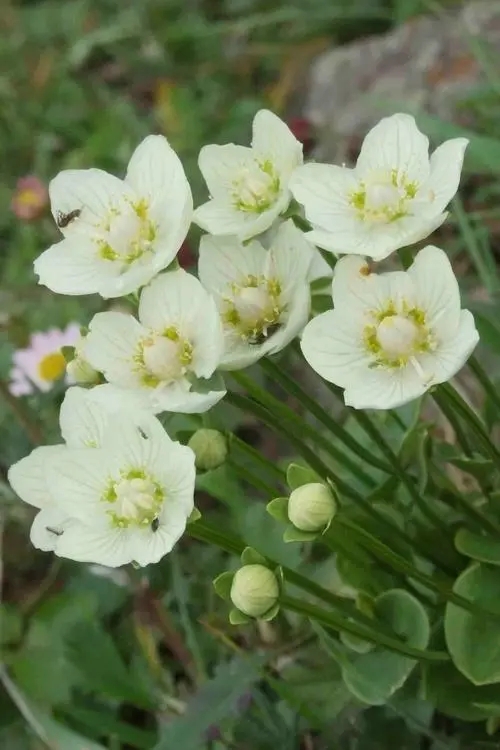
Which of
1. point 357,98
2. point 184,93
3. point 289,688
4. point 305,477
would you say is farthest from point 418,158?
point 184,93

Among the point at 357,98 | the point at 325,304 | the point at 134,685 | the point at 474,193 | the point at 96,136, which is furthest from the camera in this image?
the point at 96,136

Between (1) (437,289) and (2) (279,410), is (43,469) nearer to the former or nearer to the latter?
(2) (279,410)

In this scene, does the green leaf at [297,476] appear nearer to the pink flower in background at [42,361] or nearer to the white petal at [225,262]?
the white petal at [225,262]

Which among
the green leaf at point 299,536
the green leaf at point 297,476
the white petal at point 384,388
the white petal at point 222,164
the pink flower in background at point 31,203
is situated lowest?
the pink flower in background at point 31,203

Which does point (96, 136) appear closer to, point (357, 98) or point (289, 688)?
point (357, 98)

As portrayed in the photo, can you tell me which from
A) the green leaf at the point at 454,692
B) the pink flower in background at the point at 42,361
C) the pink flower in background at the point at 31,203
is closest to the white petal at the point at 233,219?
the green leaf at the point at 454,692

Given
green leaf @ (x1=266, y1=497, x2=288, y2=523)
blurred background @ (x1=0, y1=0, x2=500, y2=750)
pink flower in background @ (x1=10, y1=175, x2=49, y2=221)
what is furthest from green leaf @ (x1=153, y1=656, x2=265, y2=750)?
pink flower in background @ (x1=10, y1=175, x2=49, y2=221)

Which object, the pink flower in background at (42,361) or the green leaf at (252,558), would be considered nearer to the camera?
the green leaf at (252,558)

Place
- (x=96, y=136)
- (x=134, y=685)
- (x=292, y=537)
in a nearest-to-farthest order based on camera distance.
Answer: (x=292, y=537), (x=134, y=685), (x=96, y=136)
